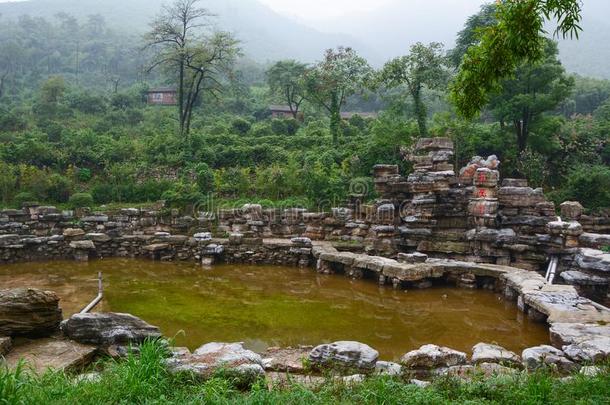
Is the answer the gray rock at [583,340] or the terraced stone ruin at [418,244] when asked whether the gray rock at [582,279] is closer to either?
the terraced stone ruin at [418,244]

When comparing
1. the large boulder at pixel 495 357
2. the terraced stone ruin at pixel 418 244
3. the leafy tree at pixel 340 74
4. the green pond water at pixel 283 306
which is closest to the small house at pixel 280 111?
the leafy tree at pixel 340 74

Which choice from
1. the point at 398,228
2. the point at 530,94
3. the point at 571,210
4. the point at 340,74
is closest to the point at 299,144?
the point at 340,74

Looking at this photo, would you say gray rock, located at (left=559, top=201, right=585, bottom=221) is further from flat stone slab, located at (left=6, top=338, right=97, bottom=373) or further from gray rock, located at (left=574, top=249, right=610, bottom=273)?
flat stone slab, located at (left=6, top=338, right=97, bottom=373)

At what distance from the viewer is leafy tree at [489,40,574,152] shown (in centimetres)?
1720

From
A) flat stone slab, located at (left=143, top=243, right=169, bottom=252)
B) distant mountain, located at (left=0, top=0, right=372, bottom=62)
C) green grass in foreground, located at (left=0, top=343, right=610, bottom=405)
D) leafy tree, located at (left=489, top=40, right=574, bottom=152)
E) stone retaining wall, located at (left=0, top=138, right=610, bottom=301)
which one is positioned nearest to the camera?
green grass in foreground, located at (left=0, top=343, right=610, bottom=405)

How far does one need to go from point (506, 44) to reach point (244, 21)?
156638 mm

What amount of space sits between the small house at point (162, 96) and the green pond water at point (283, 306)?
27653 millimetres

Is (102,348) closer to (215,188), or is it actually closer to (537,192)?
(537,192)

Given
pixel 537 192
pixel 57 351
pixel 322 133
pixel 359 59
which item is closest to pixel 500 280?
pixel 537 192

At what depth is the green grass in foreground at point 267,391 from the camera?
149 inches

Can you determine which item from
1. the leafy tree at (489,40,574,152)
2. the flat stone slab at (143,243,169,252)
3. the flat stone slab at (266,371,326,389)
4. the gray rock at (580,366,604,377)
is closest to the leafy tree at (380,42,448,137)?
the leafy tree at (489,40,574,152)

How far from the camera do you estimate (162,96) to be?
1519 inches

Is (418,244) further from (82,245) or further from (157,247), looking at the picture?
(82,245)

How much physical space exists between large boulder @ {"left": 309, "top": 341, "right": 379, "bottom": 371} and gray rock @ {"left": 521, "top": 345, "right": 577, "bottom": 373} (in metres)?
1.76
